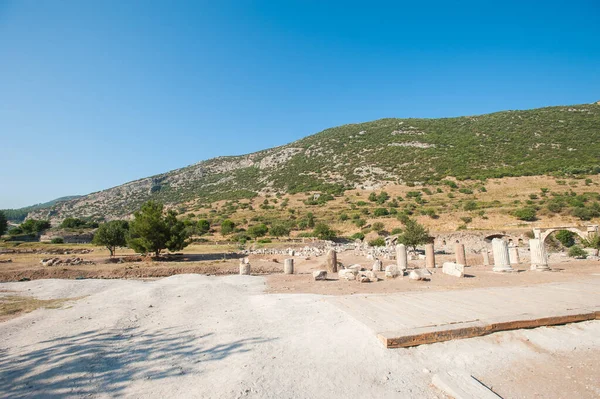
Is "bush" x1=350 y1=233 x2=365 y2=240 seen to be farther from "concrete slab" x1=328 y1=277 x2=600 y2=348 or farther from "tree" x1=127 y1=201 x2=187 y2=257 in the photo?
"concrete slab" x1=328 y1=277 x2=600 y2=348

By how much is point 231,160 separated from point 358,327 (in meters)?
97.2

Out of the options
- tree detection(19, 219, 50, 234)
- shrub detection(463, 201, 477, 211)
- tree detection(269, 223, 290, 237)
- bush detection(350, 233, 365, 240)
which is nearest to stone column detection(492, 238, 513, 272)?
bush detection(350, 233, 365, 240)

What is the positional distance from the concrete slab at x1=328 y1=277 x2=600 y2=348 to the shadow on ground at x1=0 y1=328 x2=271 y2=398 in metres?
2.38

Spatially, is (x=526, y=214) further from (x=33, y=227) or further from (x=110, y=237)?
(x=33, y=227)

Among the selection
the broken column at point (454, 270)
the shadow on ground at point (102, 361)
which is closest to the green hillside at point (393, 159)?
the broken column at point (454, 270)

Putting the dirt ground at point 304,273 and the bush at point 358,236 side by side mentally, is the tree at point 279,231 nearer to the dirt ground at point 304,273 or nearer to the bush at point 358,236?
the bush at point 358,236

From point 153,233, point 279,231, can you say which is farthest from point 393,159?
point 153,233

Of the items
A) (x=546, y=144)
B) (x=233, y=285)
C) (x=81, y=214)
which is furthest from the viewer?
(x=81, y=214)

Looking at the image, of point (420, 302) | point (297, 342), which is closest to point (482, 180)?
point (420, 302)

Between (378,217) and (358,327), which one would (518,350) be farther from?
(378,217)

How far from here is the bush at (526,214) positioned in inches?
1321

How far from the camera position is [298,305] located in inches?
291

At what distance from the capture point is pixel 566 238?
88.4 ft

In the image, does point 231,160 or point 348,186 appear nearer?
point 348,186
